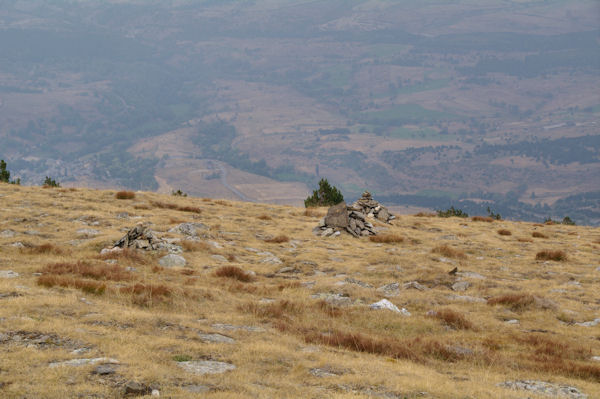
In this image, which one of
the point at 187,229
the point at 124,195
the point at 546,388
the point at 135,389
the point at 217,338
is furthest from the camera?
the point at 124,195

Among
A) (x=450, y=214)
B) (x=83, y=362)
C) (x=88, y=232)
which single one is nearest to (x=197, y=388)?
(x=83, y=362)

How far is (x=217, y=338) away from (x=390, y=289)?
849 centimetres

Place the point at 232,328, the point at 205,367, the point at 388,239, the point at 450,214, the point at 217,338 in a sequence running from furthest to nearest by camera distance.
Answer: the point at 450,214 → the point at 388,239 → the point at 232,328 → the point at 217,338 → the point at 205,367

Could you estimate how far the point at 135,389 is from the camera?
7.06 m

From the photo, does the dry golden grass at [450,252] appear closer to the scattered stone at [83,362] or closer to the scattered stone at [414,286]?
the scattered stone at [414,286]

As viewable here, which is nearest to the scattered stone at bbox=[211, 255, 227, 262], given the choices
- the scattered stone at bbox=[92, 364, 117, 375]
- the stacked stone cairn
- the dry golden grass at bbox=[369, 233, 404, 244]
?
the stacked stone cairn

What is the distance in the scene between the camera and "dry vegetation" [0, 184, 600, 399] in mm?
8180

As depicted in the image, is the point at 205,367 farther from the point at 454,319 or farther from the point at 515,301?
the point at 515,301

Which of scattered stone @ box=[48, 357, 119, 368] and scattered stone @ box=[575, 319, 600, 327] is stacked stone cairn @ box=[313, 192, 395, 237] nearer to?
scattered stone @ box=[575, 319, 600, 327]

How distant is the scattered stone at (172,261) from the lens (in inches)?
725

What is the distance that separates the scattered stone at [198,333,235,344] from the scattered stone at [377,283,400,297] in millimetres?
7347

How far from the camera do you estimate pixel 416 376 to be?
9078 mm

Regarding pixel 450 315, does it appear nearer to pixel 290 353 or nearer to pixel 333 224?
pixel 290 353

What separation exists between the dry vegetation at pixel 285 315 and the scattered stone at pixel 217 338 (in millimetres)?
178
